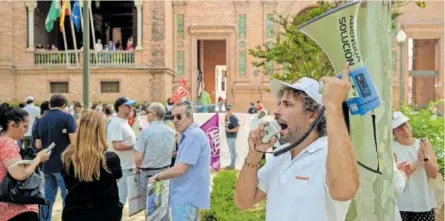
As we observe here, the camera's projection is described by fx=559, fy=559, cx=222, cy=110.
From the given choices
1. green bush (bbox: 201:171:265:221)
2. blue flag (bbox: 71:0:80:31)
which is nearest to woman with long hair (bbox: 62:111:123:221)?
green bush (bbox: 201:171:265:221)

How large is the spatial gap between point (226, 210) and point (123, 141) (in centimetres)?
184

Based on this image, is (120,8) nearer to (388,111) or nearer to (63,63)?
(63,63)

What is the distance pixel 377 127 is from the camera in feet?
11.7

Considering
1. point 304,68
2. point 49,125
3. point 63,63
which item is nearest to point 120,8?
point 63,63

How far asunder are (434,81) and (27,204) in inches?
1481

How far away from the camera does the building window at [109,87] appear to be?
2830 cm

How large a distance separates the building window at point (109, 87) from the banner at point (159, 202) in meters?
23.1

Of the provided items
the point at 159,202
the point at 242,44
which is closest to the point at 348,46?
the point at 159,202

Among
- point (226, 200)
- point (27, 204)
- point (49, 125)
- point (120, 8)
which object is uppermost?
point (120, 8)

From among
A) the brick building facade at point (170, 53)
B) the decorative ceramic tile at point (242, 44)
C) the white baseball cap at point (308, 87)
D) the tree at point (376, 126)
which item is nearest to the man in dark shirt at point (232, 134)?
the brick building facade at point (170, 53)

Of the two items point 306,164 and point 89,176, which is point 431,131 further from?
point 306,164

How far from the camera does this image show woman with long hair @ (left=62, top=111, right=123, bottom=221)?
484 centimetres

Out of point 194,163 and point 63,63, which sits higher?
point 63,63

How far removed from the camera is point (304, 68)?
1116 centimetres
